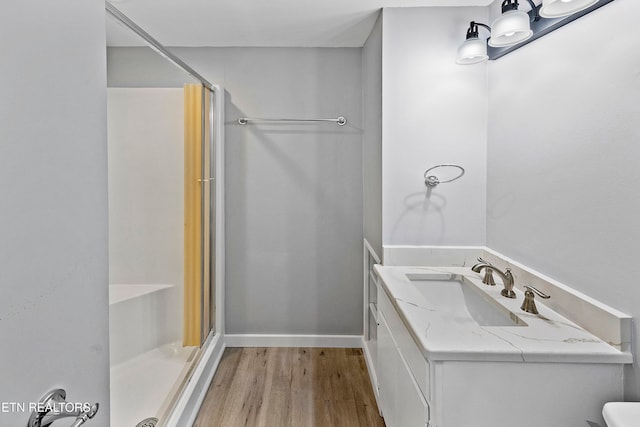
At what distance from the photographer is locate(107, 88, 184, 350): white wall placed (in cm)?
146

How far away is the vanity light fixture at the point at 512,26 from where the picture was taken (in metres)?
1.58

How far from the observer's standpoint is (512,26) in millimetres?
1598

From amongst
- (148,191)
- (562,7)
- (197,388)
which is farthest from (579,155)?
(197,388)

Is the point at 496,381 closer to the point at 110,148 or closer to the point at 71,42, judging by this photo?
the point at 71,42

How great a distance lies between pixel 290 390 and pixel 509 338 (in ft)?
5.43

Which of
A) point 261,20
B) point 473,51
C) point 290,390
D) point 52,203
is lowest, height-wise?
point 290,390

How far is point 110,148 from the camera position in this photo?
142cm

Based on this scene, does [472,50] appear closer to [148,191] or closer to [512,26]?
[512,26]

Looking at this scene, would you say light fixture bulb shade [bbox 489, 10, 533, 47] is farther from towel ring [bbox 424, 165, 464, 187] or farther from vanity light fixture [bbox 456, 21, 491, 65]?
towel ring [bbox 424, 165, 464, 187]

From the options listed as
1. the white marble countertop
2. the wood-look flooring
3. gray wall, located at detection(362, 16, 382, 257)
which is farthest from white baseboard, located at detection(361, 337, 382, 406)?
the white marble countertop

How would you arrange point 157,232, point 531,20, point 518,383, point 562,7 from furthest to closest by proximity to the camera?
point 157,232 < point 531,20 < point 562,7 < point 518,383

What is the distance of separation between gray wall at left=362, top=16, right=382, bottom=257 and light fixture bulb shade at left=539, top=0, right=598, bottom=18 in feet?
3.52

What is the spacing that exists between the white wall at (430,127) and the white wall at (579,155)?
22 centimetres

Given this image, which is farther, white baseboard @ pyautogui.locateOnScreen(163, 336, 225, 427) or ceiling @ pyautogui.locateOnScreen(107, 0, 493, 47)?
ceiling @ pyautogui.locateOnScreen(107, 0, 493, 47)
